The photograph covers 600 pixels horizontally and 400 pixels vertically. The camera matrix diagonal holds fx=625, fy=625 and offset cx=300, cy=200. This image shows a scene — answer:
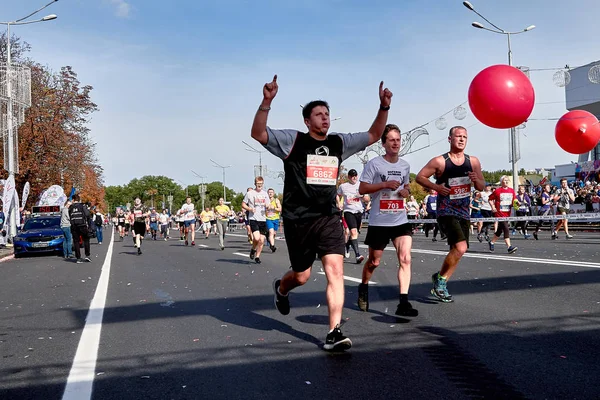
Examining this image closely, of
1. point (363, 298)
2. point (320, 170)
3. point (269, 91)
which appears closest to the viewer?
point (269, 91)

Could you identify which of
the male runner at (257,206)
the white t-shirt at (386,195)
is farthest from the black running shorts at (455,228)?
the male runner at (257,206)

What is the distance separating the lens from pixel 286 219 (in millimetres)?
4938

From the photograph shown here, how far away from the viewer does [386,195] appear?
20.9ft

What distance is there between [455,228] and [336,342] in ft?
8.84

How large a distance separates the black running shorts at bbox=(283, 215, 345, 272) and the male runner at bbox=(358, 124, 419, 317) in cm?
136

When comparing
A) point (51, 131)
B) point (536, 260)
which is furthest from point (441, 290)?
point (51, 131)

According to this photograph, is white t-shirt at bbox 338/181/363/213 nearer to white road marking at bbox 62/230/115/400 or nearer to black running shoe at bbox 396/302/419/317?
white road marking at bbox 62/230/115/400

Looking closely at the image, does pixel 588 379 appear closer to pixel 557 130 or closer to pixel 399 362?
pixel 399 362

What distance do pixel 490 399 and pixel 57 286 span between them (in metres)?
8.24

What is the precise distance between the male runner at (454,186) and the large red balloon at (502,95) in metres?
0.77

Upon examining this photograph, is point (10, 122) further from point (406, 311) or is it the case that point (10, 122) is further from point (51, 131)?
point (406, 311)

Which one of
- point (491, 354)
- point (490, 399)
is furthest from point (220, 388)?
point (491, 354)

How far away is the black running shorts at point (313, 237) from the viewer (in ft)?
16.0

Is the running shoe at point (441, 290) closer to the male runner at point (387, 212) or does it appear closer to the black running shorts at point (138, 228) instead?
the male runner at point (387, 212)
